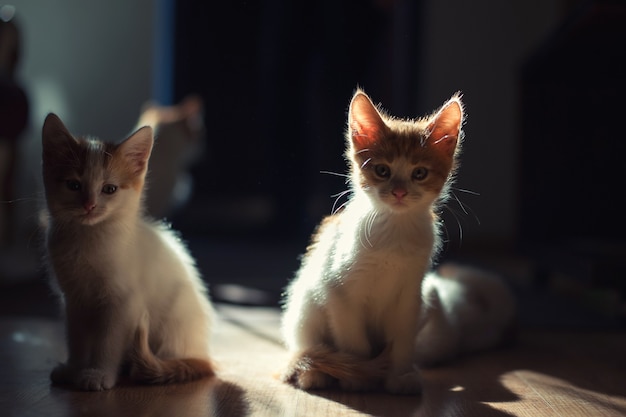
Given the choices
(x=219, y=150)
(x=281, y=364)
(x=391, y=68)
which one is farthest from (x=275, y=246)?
(x=281, y=364)

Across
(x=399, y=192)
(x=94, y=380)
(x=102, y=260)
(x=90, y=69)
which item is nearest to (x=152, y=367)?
(x=94, y=380)

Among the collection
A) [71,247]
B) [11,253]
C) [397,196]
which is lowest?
[11,253]

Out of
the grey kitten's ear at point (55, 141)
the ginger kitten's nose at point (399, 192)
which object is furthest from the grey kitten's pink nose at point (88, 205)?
the ginger kitten's nose at point (399, 192)

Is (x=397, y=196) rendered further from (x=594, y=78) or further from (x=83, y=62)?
(x=83, y=62)

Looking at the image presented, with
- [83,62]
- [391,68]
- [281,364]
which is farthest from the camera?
[83,62]

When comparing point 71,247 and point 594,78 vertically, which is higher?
point 594,78

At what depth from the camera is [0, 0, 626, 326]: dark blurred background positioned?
7.93 feet

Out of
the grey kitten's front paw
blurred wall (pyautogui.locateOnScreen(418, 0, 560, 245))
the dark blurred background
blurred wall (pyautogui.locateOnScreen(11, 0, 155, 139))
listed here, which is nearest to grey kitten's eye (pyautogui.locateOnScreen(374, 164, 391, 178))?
the dark blurred background

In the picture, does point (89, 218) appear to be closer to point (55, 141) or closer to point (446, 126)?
point (55, 141)

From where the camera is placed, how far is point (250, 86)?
12.2 feet

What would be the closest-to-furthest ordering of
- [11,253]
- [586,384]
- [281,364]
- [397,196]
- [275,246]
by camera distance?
[397,196] → [586,384] → [281,364] → [11,253] → [275,246]

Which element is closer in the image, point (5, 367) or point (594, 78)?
point (5, 367)

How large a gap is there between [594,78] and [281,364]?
1.95 meters

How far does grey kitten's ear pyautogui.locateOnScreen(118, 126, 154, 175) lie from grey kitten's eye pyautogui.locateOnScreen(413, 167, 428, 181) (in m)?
0.55
